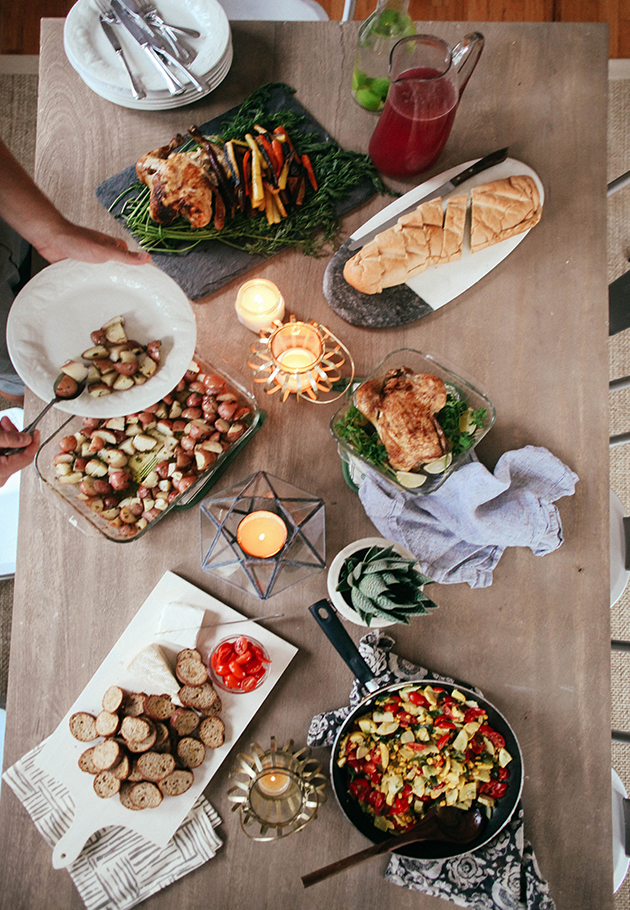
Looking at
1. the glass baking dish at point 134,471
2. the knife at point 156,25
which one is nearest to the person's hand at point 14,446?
the glass baking dish at point 134,471

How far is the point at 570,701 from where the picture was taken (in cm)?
101

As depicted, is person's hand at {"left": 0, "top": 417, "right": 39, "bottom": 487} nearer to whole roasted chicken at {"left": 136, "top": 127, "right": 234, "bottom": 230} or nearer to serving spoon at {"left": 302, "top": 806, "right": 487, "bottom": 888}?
whole roasted chicken at {"left": 136, "top": 127, "right": 234, "bottom": 230}

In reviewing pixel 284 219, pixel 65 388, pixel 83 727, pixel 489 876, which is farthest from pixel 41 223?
pixel 489 876

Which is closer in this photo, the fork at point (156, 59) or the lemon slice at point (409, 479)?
the lemon slice at point (409, 479)

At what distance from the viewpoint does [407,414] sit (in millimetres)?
885

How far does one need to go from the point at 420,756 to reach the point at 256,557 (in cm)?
43

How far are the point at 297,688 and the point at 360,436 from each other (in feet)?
1.52

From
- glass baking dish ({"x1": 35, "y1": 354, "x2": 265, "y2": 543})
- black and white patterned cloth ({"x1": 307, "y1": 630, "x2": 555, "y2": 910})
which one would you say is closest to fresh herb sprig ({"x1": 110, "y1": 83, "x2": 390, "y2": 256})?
glass baking dish ({"x1": 35, "y1": 354, "x2": 265, "y2": 543})

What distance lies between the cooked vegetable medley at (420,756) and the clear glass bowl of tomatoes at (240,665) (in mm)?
179

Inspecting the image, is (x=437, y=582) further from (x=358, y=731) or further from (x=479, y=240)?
(x=479, y=240)

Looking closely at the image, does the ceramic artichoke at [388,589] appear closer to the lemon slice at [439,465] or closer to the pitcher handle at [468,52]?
the lemon slice at [439,465]

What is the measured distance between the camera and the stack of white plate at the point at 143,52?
1041 millimetres

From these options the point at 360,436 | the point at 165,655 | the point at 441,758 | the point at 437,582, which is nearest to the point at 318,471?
the point at 360,436

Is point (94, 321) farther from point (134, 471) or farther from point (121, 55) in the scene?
point (121, 55)
